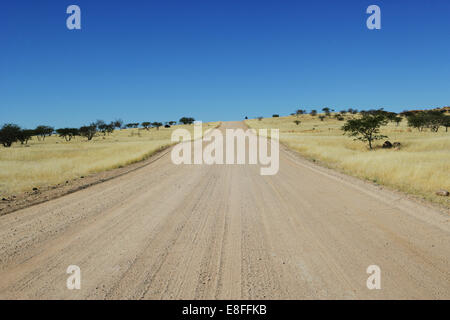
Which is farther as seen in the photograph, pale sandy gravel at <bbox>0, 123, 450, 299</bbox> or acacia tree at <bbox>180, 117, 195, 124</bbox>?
acacia tree at <bbox>180, 117, 195, 124</bbox>

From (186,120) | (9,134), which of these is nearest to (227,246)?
(9,134)

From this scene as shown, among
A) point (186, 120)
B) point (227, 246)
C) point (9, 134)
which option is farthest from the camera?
point (186, 120)

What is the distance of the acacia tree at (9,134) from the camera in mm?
40581

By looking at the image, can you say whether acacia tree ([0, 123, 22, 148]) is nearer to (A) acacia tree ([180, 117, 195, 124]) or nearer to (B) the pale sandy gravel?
(B) the pale sandy gravel

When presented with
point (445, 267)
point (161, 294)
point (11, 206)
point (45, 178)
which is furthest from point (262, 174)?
point (45, 178)

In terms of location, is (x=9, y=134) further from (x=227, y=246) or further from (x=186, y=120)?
(x=186, y=120)

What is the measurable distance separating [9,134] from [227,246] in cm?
5356

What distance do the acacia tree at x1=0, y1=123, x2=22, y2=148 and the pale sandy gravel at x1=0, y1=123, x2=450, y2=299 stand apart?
4760 cm

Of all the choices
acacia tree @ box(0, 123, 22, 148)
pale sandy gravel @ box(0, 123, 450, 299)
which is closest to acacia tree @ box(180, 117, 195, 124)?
acacia tree @ box(0, 123, 22, 148)

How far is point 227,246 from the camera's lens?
4.00 metres

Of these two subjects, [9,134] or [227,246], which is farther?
[9,134]

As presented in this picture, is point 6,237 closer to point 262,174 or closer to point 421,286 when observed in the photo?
point 421,286

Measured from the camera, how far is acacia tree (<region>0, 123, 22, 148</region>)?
40.6 meters

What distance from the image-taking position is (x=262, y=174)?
10250mm
